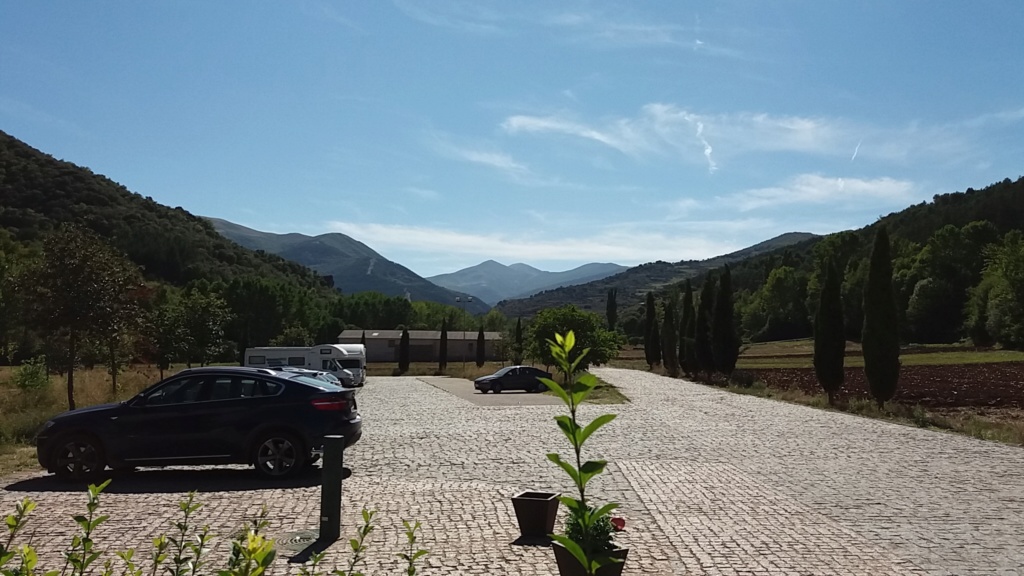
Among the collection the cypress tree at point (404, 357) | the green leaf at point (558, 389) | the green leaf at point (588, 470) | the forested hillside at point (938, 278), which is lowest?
the cypress tree at point (404, 357)

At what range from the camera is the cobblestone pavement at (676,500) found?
6.66m

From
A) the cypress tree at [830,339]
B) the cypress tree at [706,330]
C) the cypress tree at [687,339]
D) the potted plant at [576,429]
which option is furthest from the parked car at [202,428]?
the cypress tree at [687,339]

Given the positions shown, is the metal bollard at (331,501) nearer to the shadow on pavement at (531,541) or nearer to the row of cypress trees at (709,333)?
the shadow on pavement at (531,541)

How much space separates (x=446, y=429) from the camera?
17359 mm

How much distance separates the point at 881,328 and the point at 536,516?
18.9m

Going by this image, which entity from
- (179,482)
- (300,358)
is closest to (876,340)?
(179,482)

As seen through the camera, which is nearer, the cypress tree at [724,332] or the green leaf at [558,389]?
the green leaf at [558,389]

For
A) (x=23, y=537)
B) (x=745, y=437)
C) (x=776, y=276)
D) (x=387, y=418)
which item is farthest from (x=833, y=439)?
(x=776, y=276)

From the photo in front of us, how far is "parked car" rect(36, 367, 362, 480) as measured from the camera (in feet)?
33.8

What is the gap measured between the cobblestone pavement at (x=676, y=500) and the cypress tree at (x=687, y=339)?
1173 inches

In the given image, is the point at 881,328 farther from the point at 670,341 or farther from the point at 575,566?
the point at 670,341

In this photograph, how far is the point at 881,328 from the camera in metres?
22.6

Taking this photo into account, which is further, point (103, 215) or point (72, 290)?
point (103, 215)

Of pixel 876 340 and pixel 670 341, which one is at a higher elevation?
pixel 876 340
